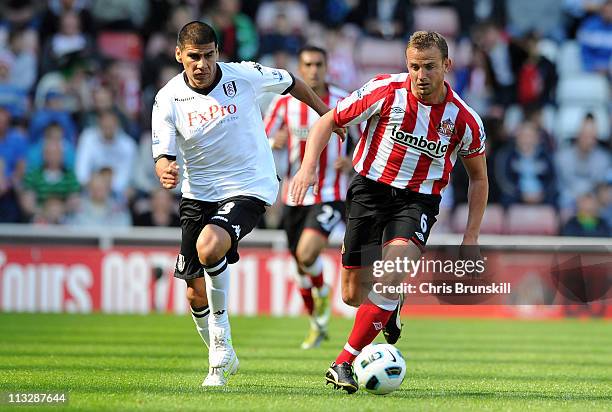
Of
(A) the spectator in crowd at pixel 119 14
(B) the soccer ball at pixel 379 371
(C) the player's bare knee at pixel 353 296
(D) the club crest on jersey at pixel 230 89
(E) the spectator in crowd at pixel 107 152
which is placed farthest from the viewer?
(A) the spectator in crowd at pixel 119 14

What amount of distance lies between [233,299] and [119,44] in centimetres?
577

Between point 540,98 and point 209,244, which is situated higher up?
point 540,98

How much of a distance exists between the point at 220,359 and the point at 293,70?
1183cm

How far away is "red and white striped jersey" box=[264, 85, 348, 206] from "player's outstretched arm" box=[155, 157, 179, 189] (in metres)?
A: 4.40

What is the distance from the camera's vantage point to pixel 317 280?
12.0 m

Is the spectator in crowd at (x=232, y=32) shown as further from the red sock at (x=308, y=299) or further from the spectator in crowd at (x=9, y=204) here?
the red sock at (x=308, y=299)

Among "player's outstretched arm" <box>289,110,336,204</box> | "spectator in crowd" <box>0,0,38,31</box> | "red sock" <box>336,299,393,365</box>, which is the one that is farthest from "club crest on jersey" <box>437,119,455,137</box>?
"spectator in crowd" <box>0,0,38,31</box>

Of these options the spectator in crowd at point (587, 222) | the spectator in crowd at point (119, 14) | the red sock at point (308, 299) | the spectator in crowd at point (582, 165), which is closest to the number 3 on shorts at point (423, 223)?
the red sock at point (308, 299)

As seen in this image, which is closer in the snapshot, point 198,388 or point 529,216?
point 198,388

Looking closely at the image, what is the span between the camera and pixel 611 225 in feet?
58.9

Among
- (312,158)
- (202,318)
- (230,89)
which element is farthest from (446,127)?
(202,318)

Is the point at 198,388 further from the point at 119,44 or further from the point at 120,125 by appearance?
the point at 119,44

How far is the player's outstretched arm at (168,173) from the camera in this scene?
723 cm

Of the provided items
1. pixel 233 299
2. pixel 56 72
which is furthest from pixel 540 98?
pixel 56 72
